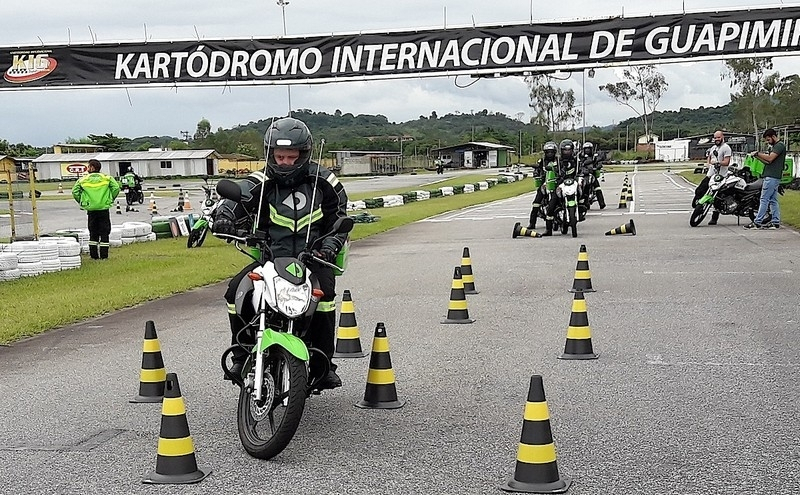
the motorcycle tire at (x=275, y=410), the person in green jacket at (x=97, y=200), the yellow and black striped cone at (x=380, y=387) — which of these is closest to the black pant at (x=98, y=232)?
the person in green jacket at (x=97, y=200)

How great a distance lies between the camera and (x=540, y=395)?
5211 millimetres

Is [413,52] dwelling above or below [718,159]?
above

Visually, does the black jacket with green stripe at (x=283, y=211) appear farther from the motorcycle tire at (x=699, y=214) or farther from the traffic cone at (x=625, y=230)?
the motorcycle tire at (x=699, y=214)

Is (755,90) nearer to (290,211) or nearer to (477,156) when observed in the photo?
(477,156)

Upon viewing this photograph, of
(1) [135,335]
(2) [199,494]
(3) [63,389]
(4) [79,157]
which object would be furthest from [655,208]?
(4) [79,157]

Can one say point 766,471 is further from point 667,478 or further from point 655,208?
point 655,208

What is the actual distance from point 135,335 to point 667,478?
643 centimetres

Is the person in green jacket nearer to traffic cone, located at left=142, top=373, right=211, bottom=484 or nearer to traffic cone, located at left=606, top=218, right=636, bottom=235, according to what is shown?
traffic cone, located at left=606, top=218, right=636, bottom=235

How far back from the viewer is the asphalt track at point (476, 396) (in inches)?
215

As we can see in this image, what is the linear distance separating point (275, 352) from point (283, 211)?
1102 mm

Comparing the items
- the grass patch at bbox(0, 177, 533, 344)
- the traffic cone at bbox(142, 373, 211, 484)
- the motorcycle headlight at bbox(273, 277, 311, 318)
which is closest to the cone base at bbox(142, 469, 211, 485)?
the traffic cone at bbox(142, 373, 211, 484)

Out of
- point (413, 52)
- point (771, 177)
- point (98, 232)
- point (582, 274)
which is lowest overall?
point (582, 274)

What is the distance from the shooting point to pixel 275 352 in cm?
594

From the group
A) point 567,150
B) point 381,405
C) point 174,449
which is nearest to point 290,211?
point 381,405
